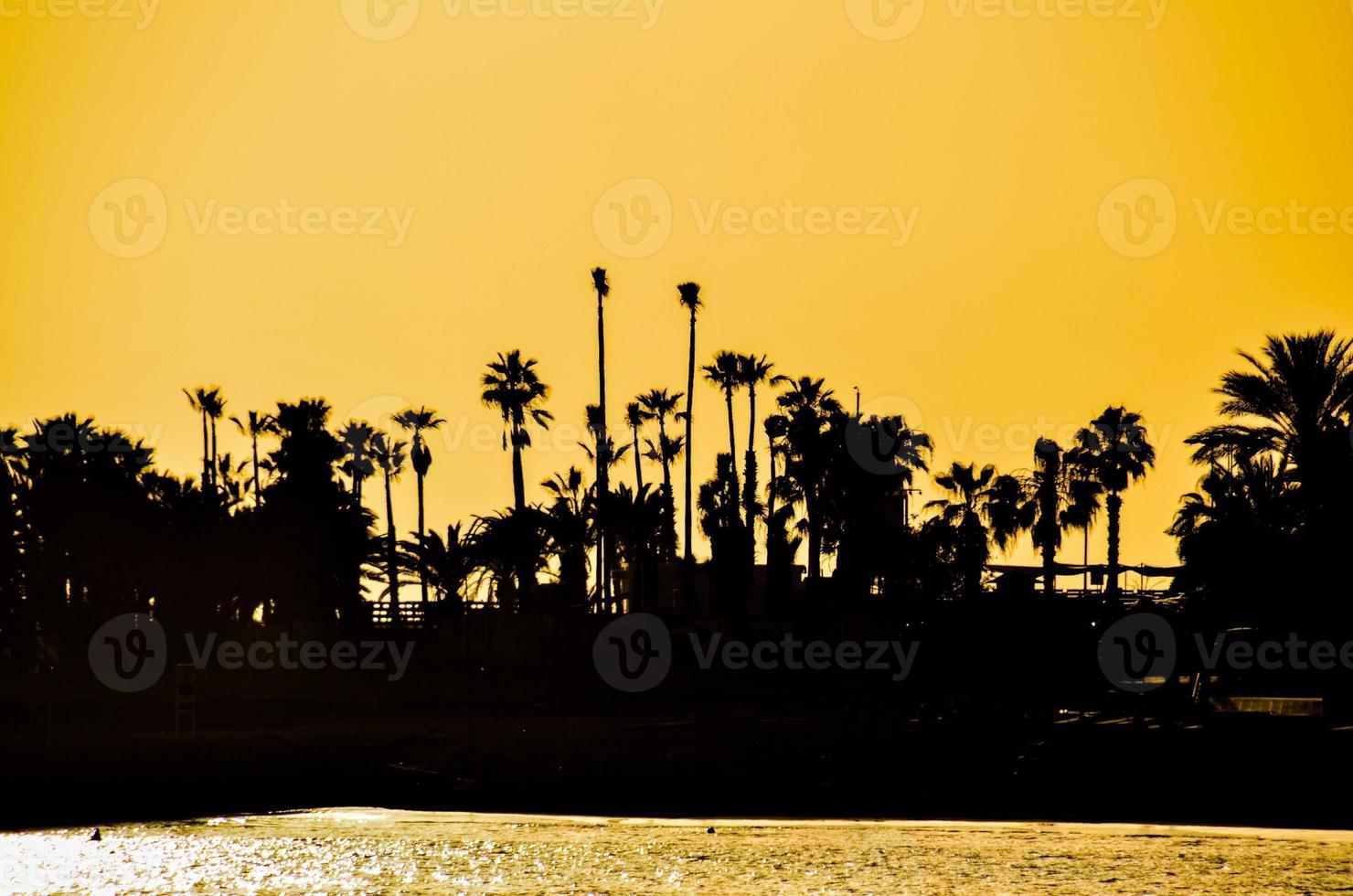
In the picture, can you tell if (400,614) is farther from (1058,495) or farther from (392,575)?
(1058,495)

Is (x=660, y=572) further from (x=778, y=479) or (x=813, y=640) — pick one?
(x=813, y=640)

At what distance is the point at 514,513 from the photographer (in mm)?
60906

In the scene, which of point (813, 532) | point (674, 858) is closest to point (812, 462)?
point (813, 532)

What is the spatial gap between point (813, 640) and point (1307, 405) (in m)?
27.3

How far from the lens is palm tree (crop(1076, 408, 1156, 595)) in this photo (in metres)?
64.1

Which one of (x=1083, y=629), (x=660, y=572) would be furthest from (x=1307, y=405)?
(x=660, y=572)

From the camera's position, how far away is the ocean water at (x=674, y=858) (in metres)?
14.4
